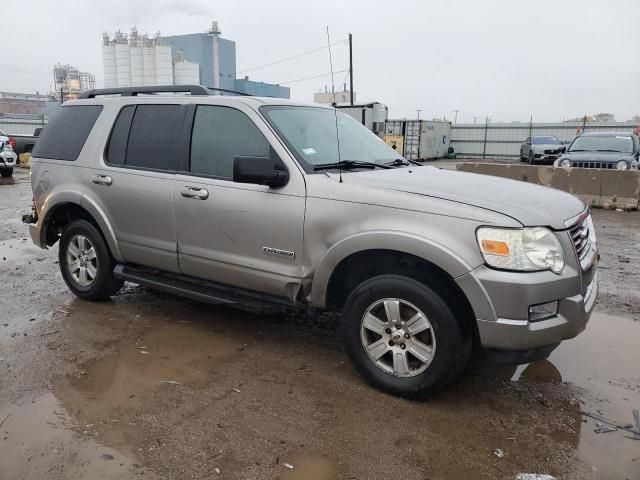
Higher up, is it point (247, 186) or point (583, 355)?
point (247, 186)

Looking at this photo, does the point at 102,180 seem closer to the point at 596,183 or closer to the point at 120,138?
the point at 120,138

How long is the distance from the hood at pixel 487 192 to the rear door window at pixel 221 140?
0.85 metres

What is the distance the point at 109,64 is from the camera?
54.8 m

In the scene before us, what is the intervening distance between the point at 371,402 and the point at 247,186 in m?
1.76

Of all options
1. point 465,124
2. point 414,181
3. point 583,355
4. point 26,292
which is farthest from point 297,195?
point 465,124

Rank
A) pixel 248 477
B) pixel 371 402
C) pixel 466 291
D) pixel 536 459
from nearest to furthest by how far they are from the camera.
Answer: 1. pixel 248 477
2. pixel 536 459
3. pixel 466 291
4. pixel 371 402

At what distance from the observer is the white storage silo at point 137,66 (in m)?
52.8

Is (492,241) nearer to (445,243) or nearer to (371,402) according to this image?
(445,243)

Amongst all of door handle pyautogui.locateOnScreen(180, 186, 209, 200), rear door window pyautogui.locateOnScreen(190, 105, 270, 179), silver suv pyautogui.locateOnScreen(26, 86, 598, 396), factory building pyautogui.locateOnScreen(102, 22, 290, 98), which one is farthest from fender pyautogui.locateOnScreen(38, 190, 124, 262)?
factory building pyautogui.locateOnScreen(102, 22, 290, 98)

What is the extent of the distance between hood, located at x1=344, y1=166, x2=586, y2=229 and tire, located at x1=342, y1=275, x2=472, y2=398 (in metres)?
0.60

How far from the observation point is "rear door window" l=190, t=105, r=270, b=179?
4.04 meters

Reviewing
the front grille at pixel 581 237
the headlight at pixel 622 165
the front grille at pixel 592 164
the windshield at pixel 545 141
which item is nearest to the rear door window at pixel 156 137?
the front grille at pixel 581 237

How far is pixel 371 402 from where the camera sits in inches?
135

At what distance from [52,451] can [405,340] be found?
212 cm
